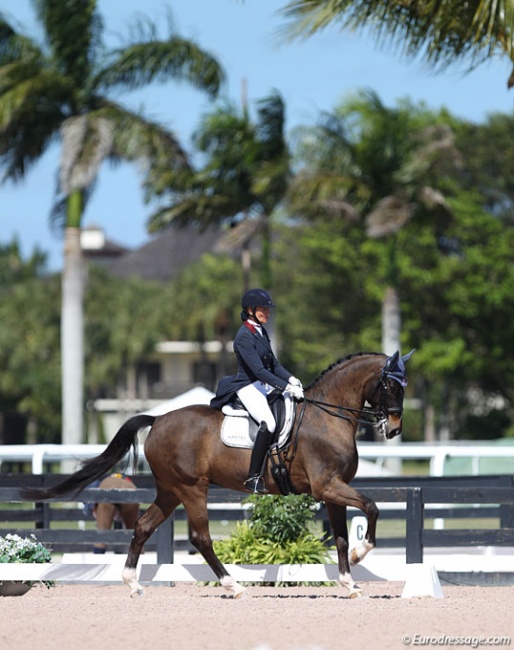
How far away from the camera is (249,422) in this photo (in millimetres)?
10883

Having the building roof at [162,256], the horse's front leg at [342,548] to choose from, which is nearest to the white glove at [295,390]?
the horse's front leg at [342,548]

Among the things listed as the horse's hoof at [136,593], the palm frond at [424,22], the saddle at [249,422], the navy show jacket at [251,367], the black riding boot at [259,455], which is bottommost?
the horse's hoof at [136,593]

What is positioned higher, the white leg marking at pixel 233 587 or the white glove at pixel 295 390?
the white glove at pixel 295 390

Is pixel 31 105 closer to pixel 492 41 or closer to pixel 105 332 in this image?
pixel 492 41

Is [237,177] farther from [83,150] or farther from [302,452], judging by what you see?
[302,452]

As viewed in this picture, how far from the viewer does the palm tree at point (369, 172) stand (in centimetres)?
3284

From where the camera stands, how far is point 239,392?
10.9 metres

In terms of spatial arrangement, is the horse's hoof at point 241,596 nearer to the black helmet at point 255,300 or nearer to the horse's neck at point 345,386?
the horse's neck at point 345,386

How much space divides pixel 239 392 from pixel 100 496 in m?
2.14

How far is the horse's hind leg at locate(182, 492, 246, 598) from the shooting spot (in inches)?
422

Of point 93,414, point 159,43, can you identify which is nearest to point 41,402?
point 93,414

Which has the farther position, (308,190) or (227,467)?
(308,190)

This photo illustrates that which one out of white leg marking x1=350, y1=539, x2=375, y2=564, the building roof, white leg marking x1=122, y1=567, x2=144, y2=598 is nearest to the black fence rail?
white leg marking x1=122, y1=567, x2=144, y2=598

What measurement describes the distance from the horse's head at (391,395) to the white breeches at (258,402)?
0.95m
